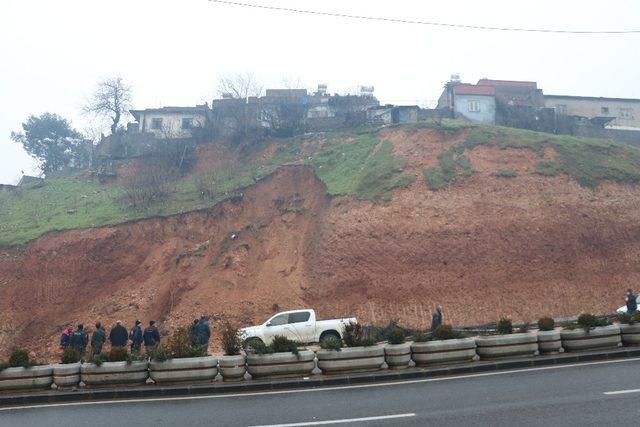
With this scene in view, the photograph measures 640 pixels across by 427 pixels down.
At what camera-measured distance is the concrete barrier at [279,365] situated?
11.8 m

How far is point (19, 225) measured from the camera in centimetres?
3550


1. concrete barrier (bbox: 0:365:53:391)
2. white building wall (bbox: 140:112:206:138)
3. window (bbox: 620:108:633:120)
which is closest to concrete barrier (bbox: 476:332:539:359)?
concrete barrier (bbox: 0:365:53:391)

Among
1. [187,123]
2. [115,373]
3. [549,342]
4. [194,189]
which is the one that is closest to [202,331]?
[115,373]

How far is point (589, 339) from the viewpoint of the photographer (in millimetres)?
12711

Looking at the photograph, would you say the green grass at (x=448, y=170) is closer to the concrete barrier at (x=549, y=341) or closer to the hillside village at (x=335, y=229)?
the hillside village at (x=335, y=229)

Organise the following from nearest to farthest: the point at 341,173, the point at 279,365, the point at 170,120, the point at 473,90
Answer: the point at 279,365
the point at 341,173
the point at 473,90
the point at 170,120

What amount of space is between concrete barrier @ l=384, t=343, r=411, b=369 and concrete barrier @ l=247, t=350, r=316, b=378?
5.65 ft

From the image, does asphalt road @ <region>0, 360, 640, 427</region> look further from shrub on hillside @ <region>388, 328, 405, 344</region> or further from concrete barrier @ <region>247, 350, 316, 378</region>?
shrub on hillside @ <region>388, 328, 405, 344</region>

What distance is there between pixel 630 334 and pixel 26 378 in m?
13.7

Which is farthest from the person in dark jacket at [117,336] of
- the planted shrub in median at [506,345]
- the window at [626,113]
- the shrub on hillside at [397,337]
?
the window at [626,113]

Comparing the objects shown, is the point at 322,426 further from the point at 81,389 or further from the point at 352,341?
the point at 81,389

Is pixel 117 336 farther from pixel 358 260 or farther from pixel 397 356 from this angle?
pixel 358 260

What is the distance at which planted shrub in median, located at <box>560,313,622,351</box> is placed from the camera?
12.7 meters

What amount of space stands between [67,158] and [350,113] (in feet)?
107
